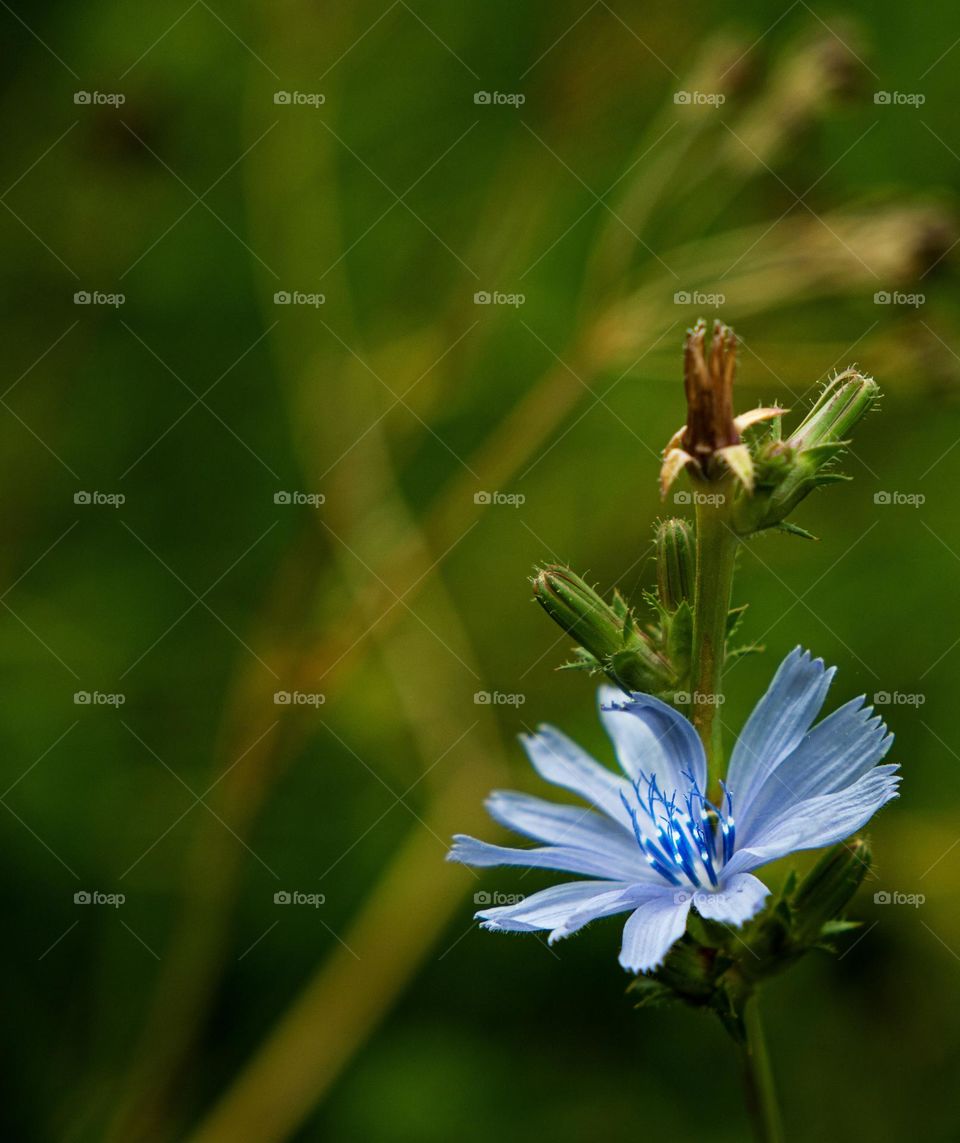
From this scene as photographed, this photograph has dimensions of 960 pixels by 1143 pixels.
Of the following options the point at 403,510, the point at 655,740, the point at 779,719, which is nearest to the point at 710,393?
the point at 779,719

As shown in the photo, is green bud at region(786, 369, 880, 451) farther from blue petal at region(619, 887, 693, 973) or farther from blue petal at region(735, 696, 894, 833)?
blue petal at region(619, 887, 693, 973)

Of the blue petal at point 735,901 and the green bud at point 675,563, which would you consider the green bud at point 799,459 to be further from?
the blue petal at point 735,901

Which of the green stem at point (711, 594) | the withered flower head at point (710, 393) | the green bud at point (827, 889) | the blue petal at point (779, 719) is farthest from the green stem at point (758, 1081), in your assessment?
the withered flower head at point (710, 393)

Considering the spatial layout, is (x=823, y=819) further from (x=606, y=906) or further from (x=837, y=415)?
(x=837, y=415)

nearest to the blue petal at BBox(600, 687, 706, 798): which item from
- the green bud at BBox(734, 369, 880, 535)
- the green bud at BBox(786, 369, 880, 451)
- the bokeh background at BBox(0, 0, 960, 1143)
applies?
the green bud at BBox(734, 369, 880, 535)

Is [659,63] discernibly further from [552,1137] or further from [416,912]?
[552,1137]

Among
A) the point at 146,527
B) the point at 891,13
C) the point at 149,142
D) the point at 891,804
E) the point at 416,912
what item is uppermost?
the point at 891,13

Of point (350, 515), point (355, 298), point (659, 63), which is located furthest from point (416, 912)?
point (659, 63)
